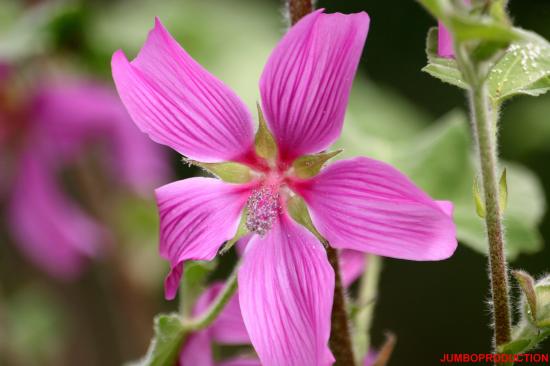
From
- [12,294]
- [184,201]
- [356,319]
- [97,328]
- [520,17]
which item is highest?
[520,17]

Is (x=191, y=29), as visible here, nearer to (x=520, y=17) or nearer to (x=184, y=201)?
(x=520, y=17)

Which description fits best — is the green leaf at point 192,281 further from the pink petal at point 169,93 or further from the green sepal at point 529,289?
the green sepal at point 529,289

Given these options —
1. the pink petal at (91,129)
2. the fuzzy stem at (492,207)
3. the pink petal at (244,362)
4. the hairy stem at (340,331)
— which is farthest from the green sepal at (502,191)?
the pink petal at (91,129)

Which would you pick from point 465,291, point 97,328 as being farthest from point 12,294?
Answer: point 465,291

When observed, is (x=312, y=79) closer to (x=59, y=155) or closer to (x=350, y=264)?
(x=350, y=264)

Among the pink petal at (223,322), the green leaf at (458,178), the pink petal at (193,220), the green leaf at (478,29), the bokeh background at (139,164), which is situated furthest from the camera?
the bokeh background at (139,164)

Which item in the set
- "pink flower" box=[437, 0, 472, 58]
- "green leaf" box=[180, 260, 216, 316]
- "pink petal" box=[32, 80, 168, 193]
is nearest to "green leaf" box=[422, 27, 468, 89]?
"pink flower" box=[437, 0, 472, 58]

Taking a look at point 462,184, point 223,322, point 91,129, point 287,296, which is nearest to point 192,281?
point 223,322
